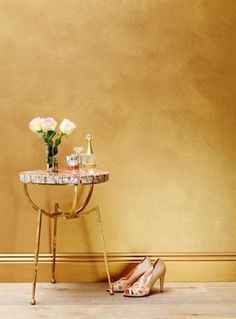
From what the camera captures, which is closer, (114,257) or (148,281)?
(148,281)

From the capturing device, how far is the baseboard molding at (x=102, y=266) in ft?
10.9

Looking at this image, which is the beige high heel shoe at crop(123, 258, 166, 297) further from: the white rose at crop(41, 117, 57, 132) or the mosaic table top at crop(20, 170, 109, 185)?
the white rose at crop(41, 117, 57, 132)

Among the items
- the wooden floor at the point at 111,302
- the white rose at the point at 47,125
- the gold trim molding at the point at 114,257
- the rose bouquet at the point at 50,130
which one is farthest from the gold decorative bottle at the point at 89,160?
the wooden floor at the point at 111,302

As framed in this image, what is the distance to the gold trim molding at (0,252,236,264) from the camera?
333 cm

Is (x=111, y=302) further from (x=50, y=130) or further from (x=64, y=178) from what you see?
(x=50, y=130)

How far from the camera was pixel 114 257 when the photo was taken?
3.33 meters

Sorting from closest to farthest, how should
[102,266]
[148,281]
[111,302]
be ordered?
1. [111,302]
2. [148,281]
3. [102,266]

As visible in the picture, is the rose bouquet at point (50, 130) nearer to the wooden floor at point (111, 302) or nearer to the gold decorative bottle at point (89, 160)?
the gold decorative bottle at point (89, 160)

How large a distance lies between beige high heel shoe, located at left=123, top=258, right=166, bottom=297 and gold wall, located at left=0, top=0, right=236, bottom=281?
28 centimetres

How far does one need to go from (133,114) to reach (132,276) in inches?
41.9

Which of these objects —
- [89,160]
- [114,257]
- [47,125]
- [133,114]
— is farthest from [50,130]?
[114,257]

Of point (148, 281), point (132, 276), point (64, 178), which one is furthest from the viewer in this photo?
point (132, 276)

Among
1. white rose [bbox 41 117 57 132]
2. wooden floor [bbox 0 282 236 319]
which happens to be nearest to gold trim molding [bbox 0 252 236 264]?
wooden floor [bbox 0 282 236 319]

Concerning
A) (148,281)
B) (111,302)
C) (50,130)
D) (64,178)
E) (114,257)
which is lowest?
(111,302)
